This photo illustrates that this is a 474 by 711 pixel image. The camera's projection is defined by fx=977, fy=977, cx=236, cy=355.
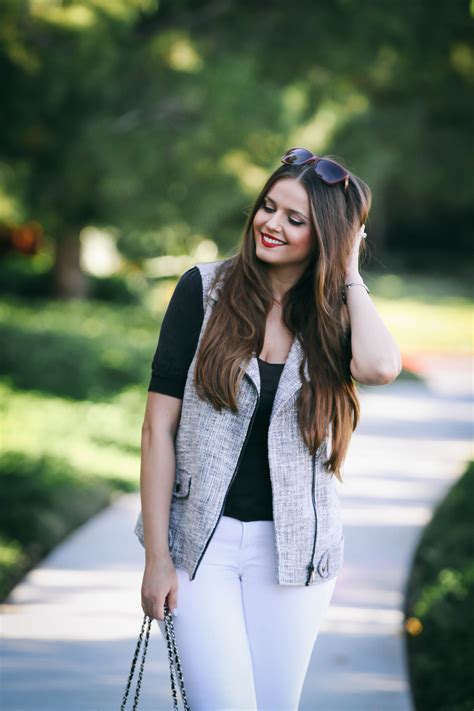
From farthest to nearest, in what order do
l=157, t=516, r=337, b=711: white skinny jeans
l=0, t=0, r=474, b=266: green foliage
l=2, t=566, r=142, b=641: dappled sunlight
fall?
l=0, t=0, r=474, b=266: green foliage, l=2, t=566, r=142, b=641: dappled sunlight, l=157, t=516, r=337, b=711: white skinny jeans

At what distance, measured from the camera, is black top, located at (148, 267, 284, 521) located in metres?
2.49

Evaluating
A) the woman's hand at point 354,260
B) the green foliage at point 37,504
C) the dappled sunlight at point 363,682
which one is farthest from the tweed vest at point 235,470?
the green foliage at point 37,504

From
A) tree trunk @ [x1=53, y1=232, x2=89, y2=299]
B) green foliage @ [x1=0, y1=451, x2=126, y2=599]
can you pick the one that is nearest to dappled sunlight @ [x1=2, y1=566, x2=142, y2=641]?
green foliage @ [x1=0, y1=451, x2=126, y2=599]

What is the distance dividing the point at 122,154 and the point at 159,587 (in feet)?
32.7

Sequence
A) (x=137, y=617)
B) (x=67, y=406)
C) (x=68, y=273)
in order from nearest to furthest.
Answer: (x=137, y=617)
(x=67, y=406)
(x=68, y=273)

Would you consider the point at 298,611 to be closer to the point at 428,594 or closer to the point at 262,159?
the point at 428,594

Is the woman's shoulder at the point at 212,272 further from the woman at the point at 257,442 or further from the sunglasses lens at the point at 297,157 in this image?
the sunglasses lens at the point at 297,157

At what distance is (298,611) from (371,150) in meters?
18.6

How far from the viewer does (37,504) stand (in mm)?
6285

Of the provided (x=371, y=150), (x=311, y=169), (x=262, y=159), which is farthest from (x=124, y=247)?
(x=311, y=169)

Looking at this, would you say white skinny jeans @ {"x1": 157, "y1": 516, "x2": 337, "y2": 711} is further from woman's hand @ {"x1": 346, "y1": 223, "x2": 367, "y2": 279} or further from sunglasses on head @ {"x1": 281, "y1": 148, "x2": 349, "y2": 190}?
sunglasses on head @ {"x1": 281, "y1": 148, "x2": 349, "y2": 190}

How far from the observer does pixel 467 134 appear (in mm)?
31531

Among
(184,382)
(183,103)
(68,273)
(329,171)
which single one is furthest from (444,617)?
(68,273)

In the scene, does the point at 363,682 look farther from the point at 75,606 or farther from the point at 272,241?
the point at 272,241
